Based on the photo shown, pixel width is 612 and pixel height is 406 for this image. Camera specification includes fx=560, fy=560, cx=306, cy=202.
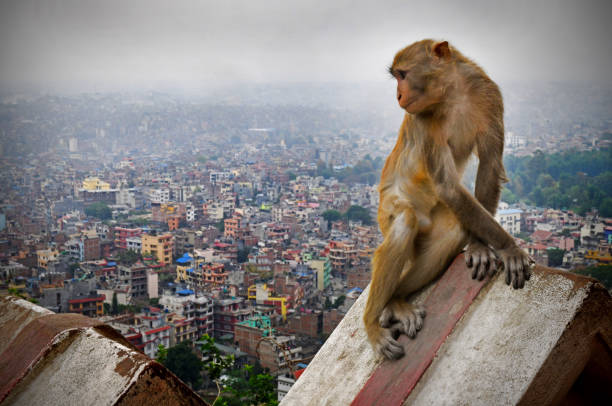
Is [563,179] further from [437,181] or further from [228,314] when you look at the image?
[437,181]

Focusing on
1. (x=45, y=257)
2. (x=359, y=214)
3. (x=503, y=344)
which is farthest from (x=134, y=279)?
(x=503, y=344)

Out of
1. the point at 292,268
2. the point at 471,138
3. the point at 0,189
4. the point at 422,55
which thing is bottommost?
the point at 292,268

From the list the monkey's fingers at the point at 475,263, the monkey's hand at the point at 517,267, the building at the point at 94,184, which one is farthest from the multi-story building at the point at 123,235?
the monkey's hand at the point at 517,267

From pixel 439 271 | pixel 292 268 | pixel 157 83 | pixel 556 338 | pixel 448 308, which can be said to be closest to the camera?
pixel 556 338

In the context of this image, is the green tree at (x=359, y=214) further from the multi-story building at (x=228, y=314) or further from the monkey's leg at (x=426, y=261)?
the monkey's leg at (x=426, y=261)

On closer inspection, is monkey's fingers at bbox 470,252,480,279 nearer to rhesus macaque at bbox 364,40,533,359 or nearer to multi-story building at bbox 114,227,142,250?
rhesus macaque at bbox 364,40,533,359

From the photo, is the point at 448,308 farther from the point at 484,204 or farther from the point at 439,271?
the point at 484,204

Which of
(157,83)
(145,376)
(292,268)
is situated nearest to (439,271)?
(145,376)
